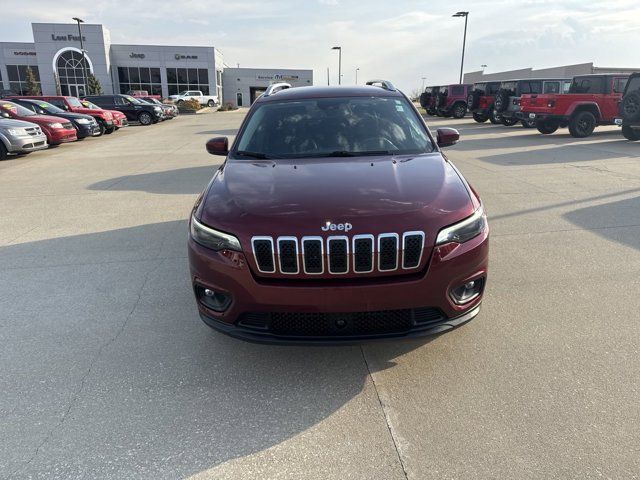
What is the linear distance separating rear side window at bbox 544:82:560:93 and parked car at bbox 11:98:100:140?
18.5 m

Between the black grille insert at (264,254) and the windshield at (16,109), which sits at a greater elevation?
the windshield at (16,109)

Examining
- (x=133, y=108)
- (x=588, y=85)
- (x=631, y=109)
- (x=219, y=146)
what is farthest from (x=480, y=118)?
(x=219, y=146)

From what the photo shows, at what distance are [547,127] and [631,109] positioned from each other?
4.16 metres

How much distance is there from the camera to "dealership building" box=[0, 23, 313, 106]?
5869 cm

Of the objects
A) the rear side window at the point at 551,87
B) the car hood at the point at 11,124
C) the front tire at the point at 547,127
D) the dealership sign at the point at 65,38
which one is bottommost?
the front tire at the point at 547,127

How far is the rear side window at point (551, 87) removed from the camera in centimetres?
1958

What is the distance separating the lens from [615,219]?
6.22 metres

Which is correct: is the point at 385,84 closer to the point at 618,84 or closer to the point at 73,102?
the point at 618,84

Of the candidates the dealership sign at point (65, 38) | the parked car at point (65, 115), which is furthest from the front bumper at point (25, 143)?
the dealership sign at point (65, 38)

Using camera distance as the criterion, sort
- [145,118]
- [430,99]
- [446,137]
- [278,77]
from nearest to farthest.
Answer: [446,137] < [145,118] < [430,99] < [278,77]

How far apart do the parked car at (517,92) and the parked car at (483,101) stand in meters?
1.65

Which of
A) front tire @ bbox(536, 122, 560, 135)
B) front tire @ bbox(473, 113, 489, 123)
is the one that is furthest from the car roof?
front tire @ bbox(473, 113, 489, 123)

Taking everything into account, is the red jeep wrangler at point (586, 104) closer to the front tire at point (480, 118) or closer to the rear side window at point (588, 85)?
the rear side window at point (588, 85)

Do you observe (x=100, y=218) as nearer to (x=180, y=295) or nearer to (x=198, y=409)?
(x=180, y=295)
